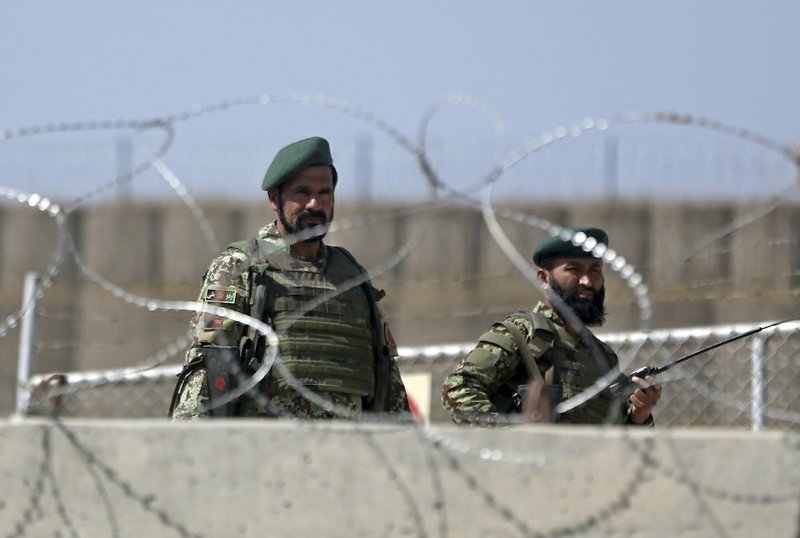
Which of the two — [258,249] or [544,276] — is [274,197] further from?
[544,276]

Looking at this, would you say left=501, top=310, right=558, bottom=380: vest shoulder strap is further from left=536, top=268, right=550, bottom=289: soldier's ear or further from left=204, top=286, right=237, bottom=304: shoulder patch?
left=204, top=286, right=237, bottom=304: shoulder patch

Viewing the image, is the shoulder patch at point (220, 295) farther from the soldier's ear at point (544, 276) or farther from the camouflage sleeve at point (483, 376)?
the soldier's ear at point (544, 276)

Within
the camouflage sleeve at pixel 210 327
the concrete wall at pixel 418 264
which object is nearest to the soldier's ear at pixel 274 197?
the camouflage sleeve at pixel 210 327

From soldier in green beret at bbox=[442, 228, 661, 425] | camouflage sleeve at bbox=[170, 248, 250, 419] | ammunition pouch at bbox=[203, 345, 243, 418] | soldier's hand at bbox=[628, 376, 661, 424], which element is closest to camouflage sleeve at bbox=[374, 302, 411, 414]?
soldier in green beret at bbox=[442, 228, 661, 425]

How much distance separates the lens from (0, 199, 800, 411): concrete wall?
10211 millimetres

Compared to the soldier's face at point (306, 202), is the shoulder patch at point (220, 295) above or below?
below

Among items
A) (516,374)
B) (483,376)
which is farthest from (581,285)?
(483,376)

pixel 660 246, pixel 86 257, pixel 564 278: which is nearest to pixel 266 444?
pixel 564 278

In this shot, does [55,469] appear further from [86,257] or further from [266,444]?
[86,257]

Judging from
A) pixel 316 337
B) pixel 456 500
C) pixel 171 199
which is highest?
pixel 171 199

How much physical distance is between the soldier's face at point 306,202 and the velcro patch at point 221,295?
295 mm

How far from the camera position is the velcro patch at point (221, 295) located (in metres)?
4.68

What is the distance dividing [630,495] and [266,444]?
917 mm

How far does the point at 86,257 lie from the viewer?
12.4m
